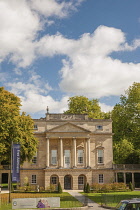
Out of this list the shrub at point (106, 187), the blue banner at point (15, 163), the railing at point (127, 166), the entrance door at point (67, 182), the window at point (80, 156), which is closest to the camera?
the blue banner at point (15, 163)

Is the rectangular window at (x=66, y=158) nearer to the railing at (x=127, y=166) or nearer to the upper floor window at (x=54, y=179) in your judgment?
the upper floor window at (x=54, y=179)

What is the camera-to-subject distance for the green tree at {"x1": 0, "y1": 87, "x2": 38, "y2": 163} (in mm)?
35219

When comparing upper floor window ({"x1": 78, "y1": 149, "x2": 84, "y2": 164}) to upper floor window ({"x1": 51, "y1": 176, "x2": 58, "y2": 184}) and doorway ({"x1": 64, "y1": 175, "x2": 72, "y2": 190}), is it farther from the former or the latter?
upper floor window ({"x1": 51, "y1": 176, "x2": 58, "y2": 184})

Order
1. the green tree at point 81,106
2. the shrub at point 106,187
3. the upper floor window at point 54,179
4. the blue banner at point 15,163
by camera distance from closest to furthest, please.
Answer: the blue banner at point 15,163 < the shrub at point 106,187 < the upper floor window at point 54,179 < the green tree at point 81,106

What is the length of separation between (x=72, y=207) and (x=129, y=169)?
2658 cm

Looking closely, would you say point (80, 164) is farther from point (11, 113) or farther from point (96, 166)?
point (11, 113)

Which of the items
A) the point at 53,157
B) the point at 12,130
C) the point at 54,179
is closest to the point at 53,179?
the point at 54,179

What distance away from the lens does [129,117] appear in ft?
173

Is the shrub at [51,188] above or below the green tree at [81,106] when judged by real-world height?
below

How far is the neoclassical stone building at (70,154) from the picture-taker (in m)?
48.1

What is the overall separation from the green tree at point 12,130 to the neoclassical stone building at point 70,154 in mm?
9270

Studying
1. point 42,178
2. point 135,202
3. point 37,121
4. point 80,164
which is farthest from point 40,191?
point 135,202

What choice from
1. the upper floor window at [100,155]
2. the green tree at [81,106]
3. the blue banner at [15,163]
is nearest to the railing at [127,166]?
the upper floor window at [100,155]

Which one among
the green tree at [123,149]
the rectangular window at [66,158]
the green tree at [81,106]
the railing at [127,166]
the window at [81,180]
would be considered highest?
the green tree at [81,106]
